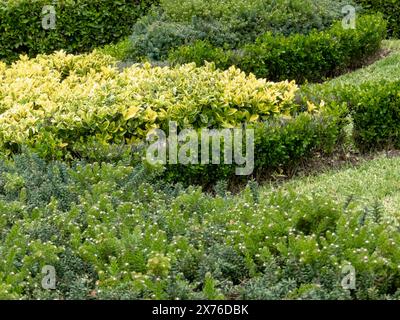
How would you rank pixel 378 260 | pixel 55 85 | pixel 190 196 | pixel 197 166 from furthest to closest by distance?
pixel 55 85, pixel 197 166, pixel 190 196, pixel 378 260

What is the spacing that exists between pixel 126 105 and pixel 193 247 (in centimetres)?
299

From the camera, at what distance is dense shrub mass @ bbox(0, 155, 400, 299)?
14.2ft

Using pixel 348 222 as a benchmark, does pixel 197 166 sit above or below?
above

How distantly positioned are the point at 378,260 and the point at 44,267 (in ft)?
6.31

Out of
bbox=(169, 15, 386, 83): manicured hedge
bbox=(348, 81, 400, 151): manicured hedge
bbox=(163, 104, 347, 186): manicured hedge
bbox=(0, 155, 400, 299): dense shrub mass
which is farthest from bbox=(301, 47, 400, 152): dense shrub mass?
bbox=(0, 155, 400, 299): dense shrub mass

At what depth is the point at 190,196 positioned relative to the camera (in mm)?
5570

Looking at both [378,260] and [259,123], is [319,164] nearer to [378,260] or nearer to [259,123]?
[259,123]

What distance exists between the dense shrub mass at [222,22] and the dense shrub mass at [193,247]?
5.01 meters

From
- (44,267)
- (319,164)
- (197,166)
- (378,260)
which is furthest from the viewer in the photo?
(319,164)

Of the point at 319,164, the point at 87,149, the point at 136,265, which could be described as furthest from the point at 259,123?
the point at 136,265

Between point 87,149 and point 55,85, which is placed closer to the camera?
point 87,149

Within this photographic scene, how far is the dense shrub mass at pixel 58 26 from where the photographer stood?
11.7 m

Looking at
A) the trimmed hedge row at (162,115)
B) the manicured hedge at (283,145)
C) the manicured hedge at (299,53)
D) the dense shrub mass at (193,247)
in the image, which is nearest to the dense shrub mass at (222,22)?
the manicured hedge at (299,53)

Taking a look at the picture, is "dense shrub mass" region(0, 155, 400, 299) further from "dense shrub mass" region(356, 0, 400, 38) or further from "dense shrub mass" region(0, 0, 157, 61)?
"dense shrub mass" region(356, 0, 400, 38)
